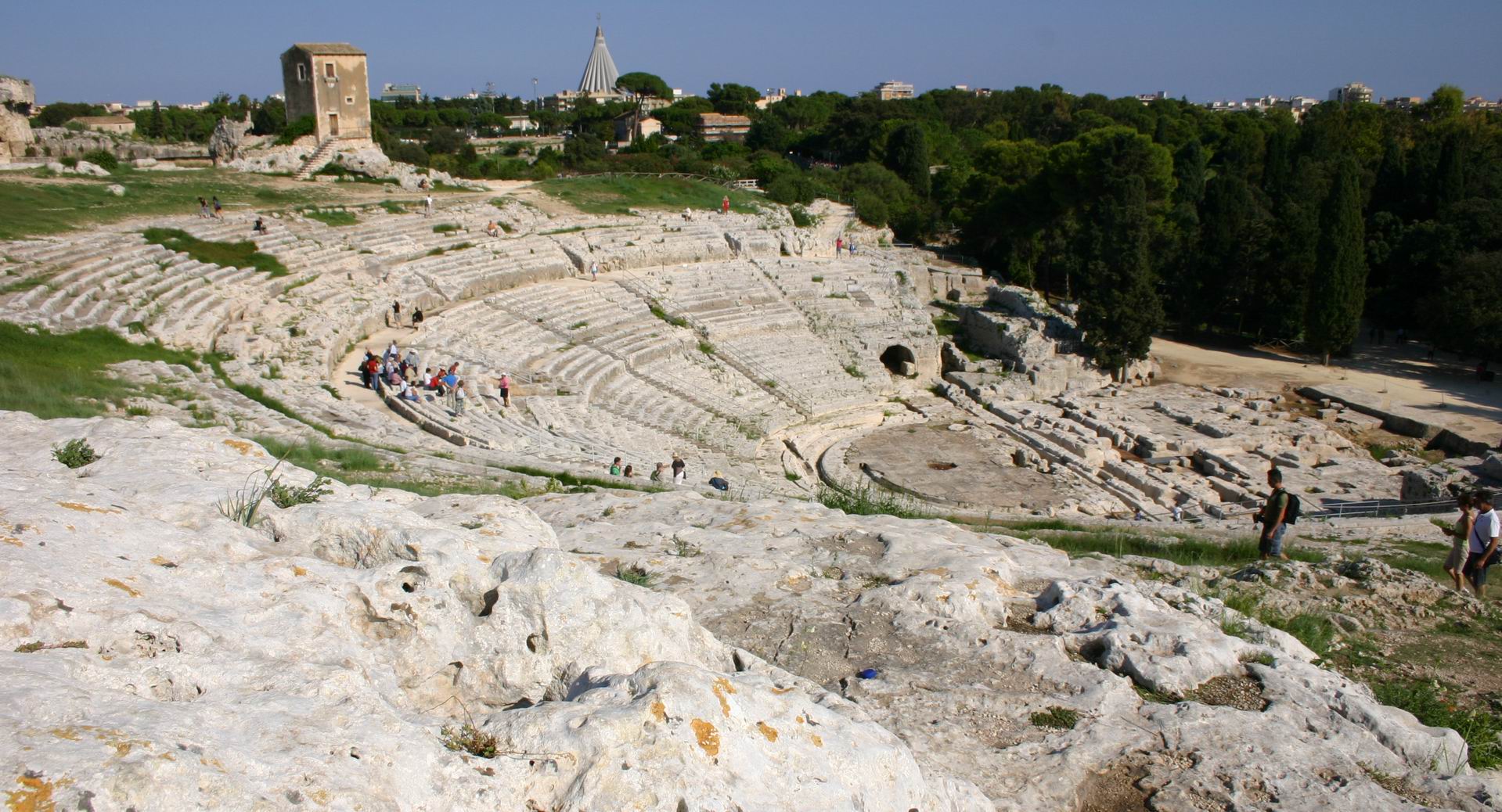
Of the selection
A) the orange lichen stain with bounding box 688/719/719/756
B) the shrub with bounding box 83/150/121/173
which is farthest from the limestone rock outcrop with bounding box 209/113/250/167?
the orange lichen stain with bounding box 688/719/719/756

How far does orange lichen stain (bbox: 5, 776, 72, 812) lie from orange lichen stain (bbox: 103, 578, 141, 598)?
1172 millimetres

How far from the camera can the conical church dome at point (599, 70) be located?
146000mm

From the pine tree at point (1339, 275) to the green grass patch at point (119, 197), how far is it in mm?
30086

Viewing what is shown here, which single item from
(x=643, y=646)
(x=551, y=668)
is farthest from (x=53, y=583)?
(x=643, y=646)

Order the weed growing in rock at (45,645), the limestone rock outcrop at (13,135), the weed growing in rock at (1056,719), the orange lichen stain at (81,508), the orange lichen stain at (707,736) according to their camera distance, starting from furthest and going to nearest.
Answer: the limestone rock outcrop at (13,135)
the weed growing in rock at (1056,719)
the orange lichen stain at (81,508)
the orange lichen stain at (707,736)
the weed growing in rock at (45,645)

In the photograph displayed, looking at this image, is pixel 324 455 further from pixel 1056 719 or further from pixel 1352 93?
pixel 1352 93

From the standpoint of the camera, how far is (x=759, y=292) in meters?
29.7

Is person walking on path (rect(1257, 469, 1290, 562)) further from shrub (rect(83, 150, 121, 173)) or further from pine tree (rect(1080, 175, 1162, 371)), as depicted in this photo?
shrub (rect(83, 150, 121, 173))

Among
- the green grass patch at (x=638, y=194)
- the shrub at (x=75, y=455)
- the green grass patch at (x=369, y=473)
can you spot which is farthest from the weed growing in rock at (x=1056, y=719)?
the green grass patch at (x=638, y=194)

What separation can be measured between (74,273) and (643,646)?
1808cm

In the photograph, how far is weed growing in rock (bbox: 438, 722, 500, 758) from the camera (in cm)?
288

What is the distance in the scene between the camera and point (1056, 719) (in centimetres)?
426

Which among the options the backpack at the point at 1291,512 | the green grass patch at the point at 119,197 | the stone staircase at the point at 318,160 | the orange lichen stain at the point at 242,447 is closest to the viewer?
the orange lichen stain at the point at 242,447

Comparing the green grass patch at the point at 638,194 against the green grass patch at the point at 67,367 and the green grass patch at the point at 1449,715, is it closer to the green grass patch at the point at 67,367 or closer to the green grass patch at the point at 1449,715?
the green grass patch at the point at 67,367
